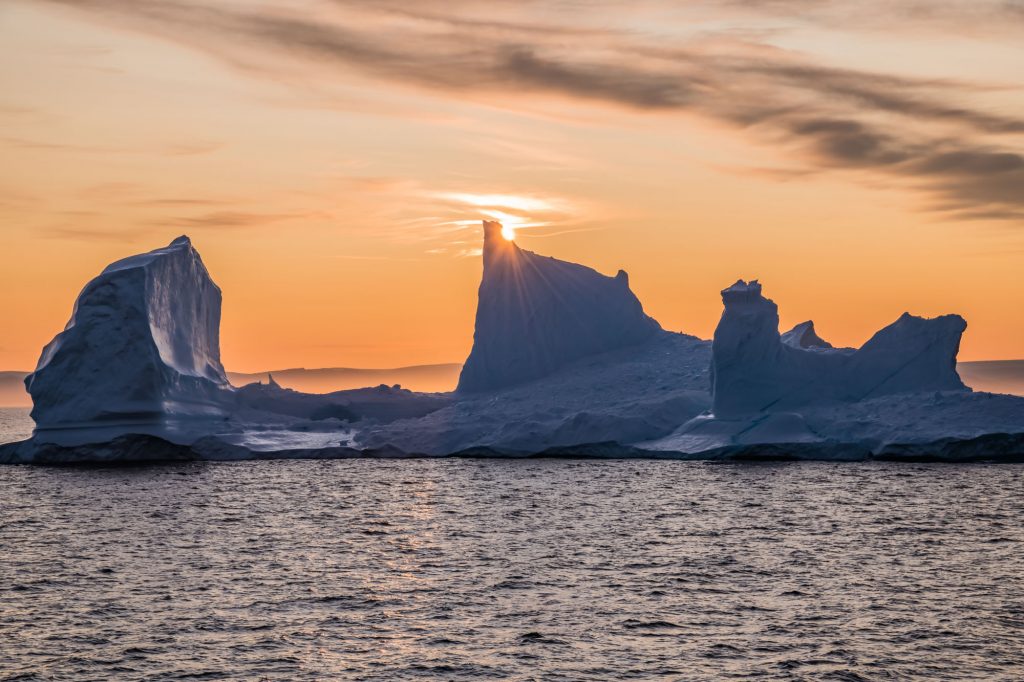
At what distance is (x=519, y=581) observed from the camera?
93.7 feet

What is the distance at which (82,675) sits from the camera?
20.0 m

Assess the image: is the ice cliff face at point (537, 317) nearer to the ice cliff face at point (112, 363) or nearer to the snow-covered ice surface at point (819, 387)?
the snow-covered ice surface at point (819, 387)

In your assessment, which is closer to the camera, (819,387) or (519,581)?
(519,581)

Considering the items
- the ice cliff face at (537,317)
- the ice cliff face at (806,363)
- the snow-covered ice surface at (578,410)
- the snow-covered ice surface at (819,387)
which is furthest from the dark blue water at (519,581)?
the ice cliff face at (537,317)

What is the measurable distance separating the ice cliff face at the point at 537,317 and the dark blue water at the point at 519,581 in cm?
1729

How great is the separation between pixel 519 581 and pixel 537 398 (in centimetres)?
3386

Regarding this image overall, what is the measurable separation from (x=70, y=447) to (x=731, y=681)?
43.5m

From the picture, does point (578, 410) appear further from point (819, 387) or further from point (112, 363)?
point (112, 363)

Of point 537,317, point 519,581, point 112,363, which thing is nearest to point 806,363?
point 537,317

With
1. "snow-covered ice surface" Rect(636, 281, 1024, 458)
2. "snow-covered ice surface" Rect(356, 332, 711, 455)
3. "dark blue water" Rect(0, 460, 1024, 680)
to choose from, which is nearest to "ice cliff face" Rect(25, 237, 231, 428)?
"dark blue water" Rect(0, 460, 1024, 680)

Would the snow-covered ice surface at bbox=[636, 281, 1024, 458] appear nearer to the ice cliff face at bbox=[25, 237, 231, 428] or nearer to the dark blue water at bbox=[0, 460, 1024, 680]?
the dark blue water at bbox=[0, 460, 1024, 680]

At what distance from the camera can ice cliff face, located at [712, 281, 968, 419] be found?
54375mm

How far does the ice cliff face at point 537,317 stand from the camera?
6731 centimetres

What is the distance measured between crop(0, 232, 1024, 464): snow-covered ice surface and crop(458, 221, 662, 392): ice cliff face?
139 mm
